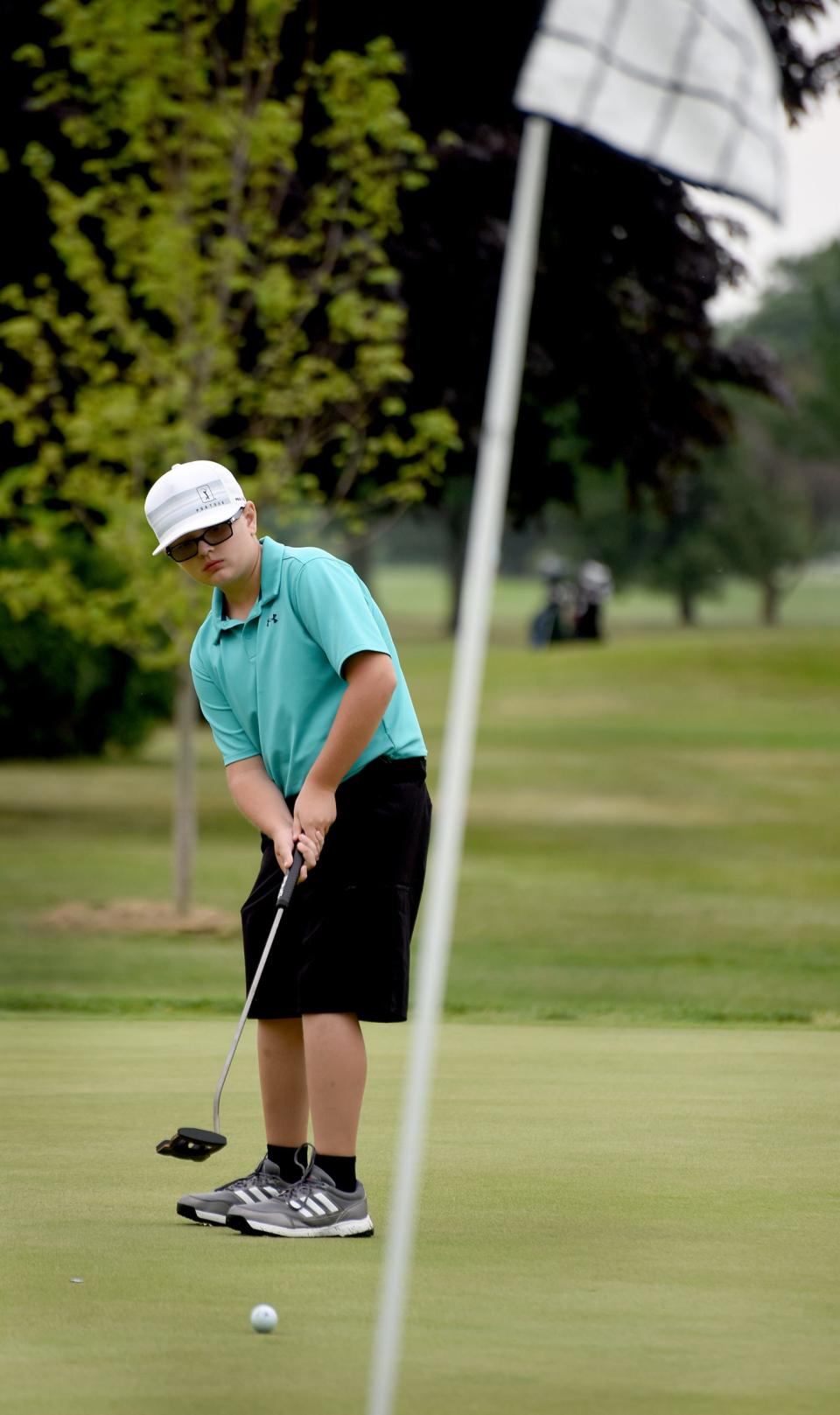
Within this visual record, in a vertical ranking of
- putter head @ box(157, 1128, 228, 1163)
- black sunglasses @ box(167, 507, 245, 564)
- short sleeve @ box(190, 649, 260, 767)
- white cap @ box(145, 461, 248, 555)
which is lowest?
putter head @ box(157, 1128, 228, 1163)

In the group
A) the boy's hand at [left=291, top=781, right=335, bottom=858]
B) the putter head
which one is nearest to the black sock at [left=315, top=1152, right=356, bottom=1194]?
the putter head

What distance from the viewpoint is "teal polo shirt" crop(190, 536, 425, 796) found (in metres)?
4.84

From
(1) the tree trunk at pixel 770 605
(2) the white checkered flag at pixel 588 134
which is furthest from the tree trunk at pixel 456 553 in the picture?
(2) the white checkered flag at pixel 588 134

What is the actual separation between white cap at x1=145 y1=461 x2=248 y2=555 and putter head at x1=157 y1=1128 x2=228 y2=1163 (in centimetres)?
129

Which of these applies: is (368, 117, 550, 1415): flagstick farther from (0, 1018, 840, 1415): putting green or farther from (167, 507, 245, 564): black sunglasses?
(167, 507, 245, 564): black sunglasses

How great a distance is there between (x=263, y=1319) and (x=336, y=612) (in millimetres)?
1640

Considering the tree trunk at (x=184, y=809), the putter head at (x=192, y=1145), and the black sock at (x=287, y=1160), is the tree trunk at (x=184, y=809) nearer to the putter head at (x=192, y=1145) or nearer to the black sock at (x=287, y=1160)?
the black sock at (x=287, y=1160)

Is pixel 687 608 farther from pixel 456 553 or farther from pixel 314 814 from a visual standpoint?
pixel 314 814

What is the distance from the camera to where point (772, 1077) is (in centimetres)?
674

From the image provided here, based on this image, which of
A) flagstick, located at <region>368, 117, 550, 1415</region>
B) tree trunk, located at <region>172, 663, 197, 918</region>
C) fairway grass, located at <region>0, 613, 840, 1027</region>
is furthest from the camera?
tree trunk, located at <region>172, 663, 197, 918</region>

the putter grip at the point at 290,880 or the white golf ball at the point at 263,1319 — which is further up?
the putter grip at the point at 290,880

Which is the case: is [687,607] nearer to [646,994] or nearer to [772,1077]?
[646,994]

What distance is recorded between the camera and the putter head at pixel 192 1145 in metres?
4.86

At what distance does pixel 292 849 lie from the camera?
15.8 ft
